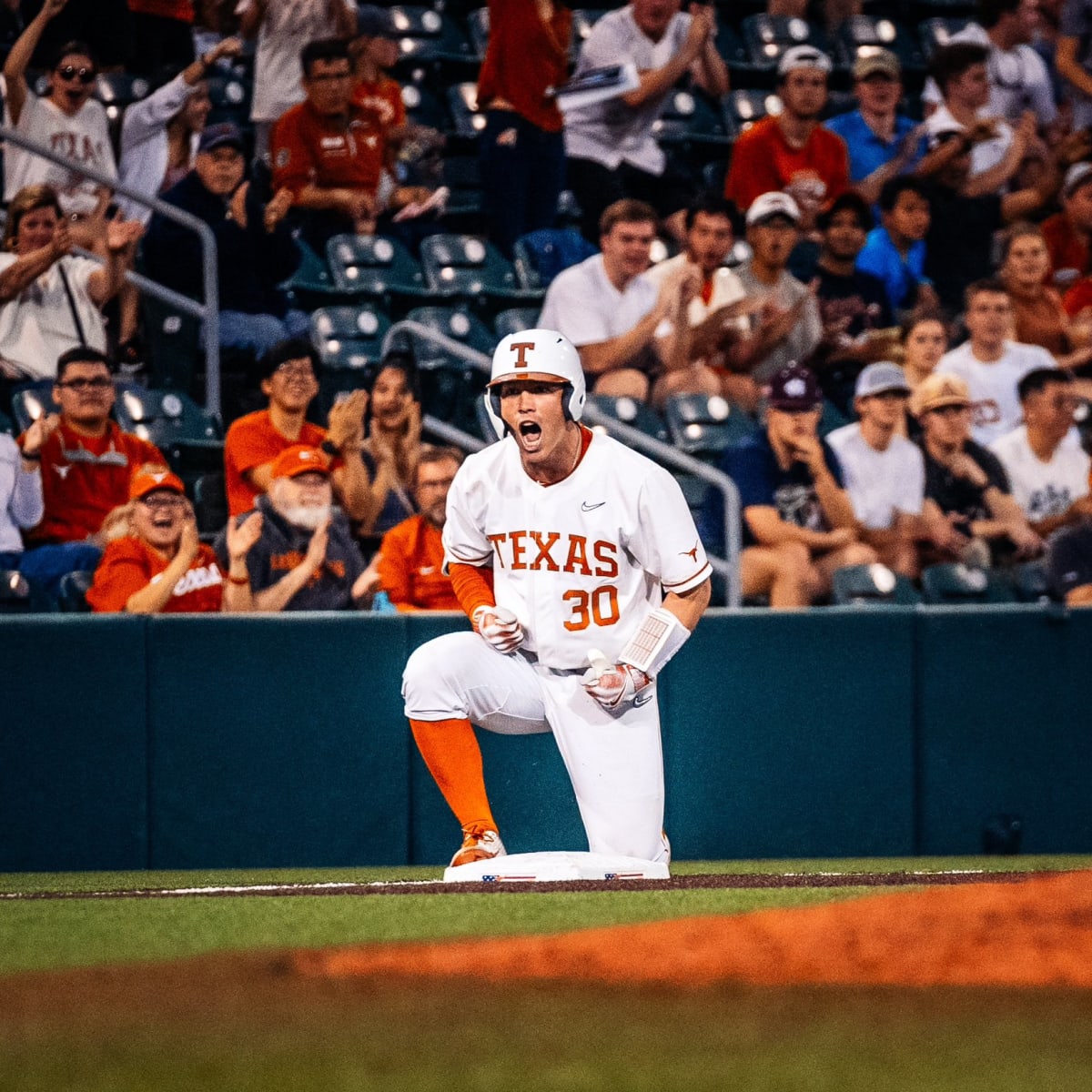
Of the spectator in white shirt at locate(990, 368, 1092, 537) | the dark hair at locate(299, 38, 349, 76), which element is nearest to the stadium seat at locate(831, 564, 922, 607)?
the spectator in white shirt at locate(990, 368, 1092, 537)

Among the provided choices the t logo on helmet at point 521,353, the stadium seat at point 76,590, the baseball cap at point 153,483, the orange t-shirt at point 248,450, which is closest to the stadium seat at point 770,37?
the orange t-shirt at point 248,450

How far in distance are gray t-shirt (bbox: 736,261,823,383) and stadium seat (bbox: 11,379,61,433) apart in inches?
124

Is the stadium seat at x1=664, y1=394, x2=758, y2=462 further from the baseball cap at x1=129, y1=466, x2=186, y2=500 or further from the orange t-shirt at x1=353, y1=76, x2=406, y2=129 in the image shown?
the baseball cap at x1=129, y1=466, x2=186, y2=500

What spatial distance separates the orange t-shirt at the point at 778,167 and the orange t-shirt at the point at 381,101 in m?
1.72

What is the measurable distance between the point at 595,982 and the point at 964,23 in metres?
9.21

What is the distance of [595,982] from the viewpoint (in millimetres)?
3320

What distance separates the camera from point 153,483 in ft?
22.1

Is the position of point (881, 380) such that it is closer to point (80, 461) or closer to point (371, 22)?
point (80, 461)

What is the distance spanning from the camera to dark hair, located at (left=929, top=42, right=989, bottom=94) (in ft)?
34.3

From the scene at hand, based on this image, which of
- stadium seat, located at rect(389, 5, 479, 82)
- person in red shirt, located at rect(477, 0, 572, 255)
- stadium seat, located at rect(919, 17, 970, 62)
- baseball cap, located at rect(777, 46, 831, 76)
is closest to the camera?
person in red shirt, located at rect(477, 0, 572, 255)

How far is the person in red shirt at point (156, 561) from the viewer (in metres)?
6.68

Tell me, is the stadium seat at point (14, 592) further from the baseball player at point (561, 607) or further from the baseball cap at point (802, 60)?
the baseball cap at point (802, 60)

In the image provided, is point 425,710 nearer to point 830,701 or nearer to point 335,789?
point 335,789

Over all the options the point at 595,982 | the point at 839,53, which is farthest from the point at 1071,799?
the point at 839,53
